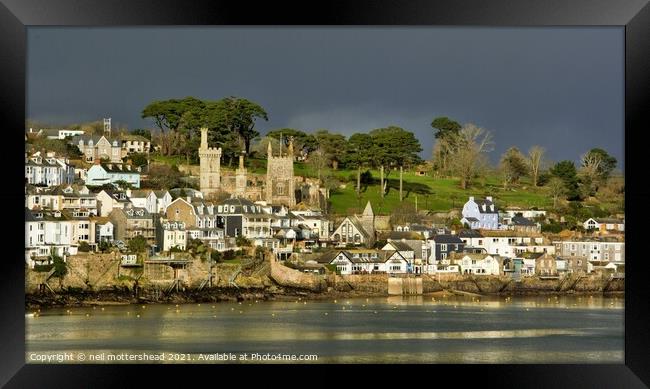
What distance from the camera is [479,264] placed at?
13.7m

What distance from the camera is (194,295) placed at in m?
12.8

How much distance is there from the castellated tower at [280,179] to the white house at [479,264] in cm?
265

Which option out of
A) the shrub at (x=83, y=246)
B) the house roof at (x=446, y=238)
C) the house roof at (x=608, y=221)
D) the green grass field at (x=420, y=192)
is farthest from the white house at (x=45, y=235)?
the house roof at (x=608, y=221)

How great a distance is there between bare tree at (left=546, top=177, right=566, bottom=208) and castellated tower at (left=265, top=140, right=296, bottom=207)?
396 centimetres

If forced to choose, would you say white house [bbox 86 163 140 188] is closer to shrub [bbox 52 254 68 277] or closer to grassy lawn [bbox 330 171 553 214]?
shrub [bbox 52 254 68 277]

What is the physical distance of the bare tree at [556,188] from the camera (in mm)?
14641

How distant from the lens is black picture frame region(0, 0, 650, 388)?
214 inches

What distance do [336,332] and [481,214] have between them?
17.4 ft

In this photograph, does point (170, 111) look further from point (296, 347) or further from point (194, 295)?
point (296, 347)
